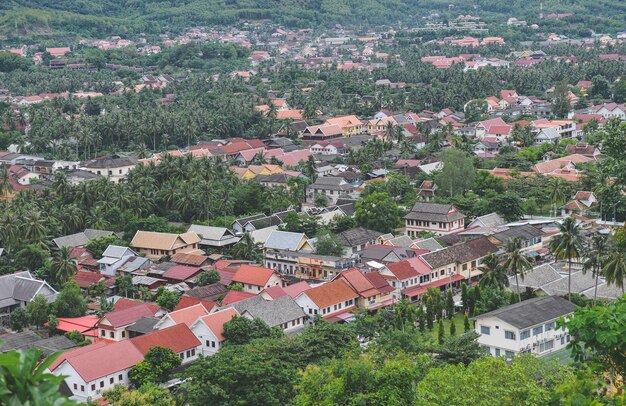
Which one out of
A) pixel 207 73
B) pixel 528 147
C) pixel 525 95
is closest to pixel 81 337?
pixel 528 147

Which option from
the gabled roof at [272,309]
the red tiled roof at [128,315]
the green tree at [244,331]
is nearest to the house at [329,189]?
the gabled roof at [272,309]

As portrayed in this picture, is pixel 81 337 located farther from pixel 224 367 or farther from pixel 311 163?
pixel 311 163

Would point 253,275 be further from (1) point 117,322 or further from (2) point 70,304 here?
(2) point 70,304

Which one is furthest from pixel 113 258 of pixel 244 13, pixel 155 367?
pixel 244 13

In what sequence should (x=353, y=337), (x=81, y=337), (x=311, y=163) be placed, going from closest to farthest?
(x=353, y=337) < (x=81, y=337) < (x=311, y=163)

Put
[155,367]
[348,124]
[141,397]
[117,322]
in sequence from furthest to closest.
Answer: [348,124], [117,322], [155,367], [141,397]

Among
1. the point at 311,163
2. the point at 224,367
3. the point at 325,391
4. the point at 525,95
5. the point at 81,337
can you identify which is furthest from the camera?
the point at 525,95
